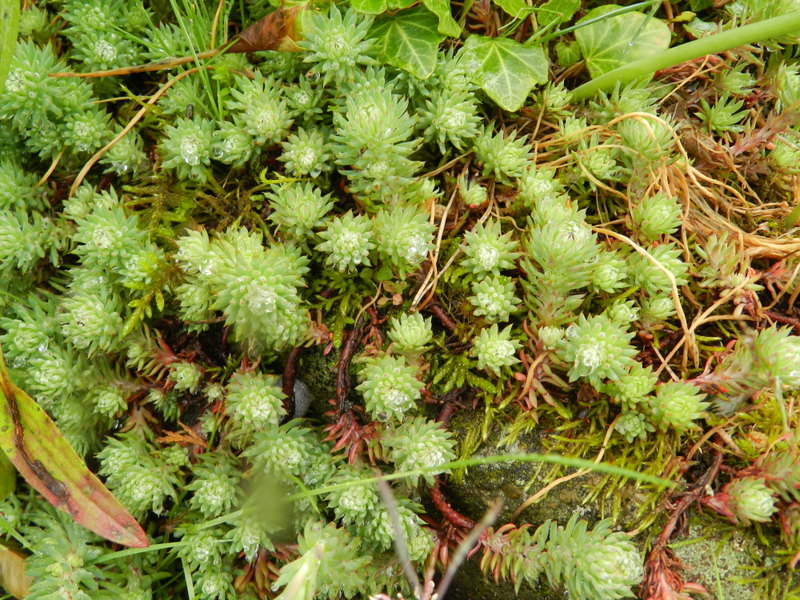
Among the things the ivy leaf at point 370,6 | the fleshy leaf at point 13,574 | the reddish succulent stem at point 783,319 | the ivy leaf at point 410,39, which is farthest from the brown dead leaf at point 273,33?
the fleshy leaf at point 13,574

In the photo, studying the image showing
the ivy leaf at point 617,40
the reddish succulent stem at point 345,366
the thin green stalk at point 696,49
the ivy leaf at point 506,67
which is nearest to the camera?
the thin green stalk at point 696,49

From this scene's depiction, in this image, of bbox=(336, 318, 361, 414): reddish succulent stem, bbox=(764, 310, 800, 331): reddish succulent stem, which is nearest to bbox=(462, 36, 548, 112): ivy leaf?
bbox=(336, 318, 361, 414): reddish succulent stem

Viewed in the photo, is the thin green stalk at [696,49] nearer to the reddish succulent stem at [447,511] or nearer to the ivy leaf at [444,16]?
the ivy leaf at [444,16]

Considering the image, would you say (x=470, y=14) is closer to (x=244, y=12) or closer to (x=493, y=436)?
(x=244, y=12)

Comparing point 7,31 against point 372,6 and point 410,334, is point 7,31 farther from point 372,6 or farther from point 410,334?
point 410,334

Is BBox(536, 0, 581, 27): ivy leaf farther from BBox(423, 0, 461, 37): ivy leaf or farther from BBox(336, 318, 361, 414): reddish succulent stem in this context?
BBox(336, 318, 361, 414): reddish succulent stem

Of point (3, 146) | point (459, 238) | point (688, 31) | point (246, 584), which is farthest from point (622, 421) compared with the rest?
point (3, 146)

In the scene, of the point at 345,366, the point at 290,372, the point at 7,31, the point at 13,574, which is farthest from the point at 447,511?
the point at 7,31
